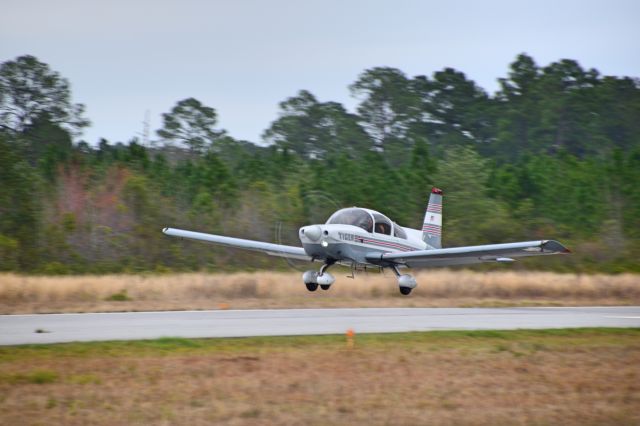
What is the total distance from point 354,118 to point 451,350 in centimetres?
7021

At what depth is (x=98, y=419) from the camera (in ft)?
29.8

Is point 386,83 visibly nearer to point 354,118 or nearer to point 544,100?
point 354,118

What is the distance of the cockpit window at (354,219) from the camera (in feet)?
78.1

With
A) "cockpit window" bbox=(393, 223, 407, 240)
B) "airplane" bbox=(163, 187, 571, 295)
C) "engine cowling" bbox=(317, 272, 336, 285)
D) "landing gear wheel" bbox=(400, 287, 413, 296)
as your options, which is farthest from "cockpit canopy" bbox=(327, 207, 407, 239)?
"landing gear wheel" bbox=(400, 287, 413, 296)

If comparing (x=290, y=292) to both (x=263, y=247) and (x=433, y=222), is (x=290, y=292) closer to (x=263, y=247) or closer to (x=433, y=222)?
(x=263, y=247)

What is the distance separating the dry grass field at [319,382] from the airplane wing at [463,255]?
5.66m

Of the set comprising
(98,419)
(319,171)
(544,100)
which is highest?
(544,100)

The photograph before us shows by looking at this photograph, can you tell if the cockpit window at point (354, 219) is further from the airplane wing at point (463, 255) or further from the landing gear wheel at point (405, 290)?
the landing gear wheel at point (405, 290)

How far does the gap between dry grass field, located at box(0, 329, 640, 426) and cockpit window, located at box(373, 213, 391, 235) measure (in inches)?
374

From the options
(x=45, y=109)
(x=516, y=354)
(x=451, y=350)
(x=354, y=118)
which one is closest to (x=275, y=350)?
(x=451, y=350)

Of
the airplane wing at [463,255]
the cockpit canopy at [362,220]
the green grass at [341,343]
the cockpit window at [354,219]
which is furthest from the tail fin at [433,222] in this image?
the green grass at [341,343]

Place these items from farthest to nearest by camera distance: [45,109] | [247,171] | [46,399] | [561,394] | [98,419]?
[45,109], [247,171], [561,394], [46,399], [98,419]

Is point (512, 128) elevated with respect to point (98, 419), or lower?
elevated

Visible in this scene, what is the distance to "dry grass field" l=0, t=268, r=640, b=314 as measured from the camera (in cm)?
2106
